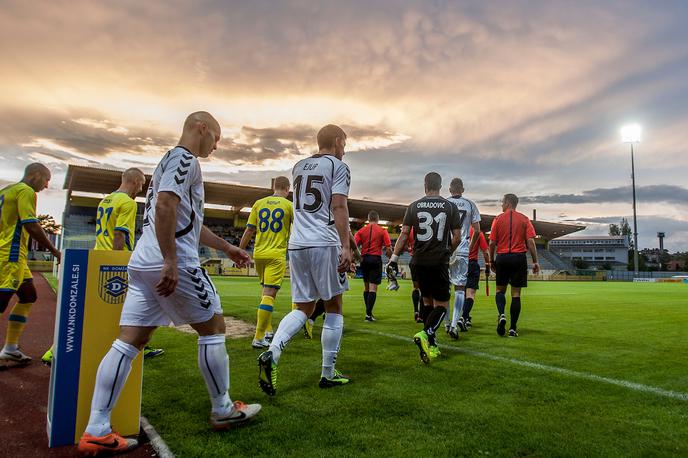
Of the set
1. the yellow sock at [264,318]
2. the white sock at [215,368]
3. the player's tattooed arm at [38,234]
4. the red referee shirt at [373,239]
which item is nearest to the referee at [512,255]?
the red referee shirt at [373,239]

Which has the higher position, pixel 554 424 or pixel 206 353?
pixel 206 353

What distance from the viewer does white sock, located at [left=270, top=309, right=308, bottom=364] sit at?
12.0 ft

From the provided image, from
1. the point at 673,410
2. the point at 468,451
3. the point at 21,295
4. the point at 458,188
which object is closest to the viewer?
the point at 468,451

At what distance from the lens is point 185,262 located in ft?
9.02

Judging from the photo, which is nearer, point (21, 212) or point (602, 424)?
point (602, 424)

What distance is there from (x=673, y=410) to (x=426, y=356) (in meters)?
2.11

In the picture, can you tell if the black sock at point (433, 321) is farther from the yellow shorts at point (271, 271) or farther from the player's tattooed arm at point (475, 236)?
the player's tattooed arm at point (475, 236)

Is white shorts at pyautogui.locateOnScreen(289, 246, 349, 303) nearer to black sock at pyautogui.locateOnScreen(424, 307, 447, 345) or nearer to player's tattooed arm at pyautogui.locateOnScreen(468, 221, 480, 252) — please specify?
black sock at pyautogui.locateOnScreen(424, 307, 447, 345)

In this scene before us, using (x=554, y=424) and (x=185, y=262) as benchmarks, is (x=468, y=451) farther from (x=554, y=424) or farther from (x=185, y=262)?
(x=185, y=262)

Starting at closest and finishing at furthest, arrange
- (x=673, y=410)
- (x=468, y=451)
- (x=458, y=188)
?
(x=468, y=451) < (x=673, y=410) < (x=458, y=188)

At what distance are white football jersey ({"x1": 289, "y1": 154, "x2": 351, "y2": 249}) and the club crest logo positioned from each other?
1486 millimetres

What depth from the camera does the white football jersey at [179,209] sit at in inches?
106

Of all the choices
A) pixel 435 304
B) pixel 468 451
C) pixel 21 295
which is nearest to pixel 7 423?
pixel 21 295

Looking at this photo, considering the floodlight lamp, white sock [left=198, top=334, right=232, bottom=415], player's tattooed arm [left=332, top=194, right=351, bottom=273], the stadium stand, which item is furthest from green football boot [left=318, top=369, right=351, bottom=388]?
the floodlight lamp
